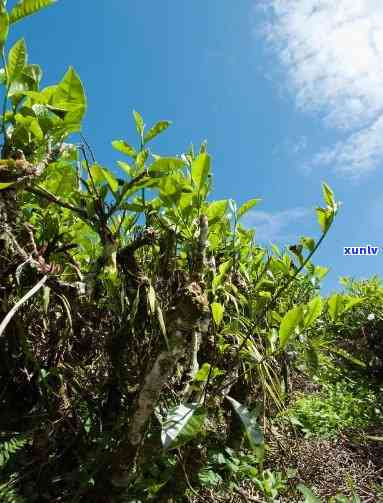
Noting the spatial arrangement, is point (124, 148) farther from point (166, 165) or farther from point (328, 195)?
point (328, 195)

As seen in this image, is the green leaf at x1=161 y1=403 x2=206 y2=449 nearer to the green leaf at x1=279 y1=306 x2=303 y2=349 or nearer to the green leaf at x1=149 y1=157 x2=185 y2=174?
the green leaf at x1=279 y1=306 x2=303 y2=349

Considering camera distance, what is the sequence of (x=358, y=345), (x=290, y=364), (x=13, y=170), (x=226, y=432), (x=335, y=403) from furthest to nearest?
(x=358, y=345), (x=335, y=403), (x=290, y=364), (x=226, y=432), (x=13, y=170)

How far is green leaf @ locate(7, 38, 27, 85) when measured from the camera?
0.85 meters

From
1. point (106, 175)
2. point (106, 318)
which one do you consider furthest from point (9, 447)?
point (106, 175)

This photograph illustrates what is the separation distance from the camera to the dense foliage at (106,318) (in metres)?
0.86

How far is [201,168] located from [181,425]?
59 centimetres

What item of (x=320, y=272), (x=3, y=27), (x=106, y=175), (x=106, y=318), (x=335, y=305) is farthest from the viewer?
(x=320, y=272)

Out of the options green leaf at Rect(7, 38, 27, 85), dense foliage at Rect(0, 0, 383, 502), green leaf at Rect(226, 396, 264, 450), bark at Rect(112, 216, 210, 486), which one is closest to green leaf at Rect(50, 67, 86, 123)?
dense foliage at Rect(0, 0, 383, 502)

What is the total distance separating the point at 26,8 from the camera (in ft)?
2.77

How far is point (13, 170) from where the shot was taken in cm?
77

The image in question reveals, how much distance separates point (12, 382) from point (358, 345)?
4.20 metres

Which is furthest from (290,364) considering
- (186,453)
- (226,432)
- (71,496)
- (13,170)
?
(13,170)

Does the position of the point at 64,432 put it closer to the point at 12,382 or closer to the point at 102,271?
the point at 12,382

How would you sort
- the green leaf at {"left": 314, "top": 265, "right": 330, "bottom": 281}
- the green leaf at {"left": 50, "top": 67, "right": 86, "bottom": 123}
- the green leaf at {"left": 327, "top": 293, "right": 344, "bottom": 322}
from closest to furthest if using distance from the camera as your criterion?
the green leaf at {"left": 50, "top": 67, "right": 86, "bottom": 123} → the green leaf at {"left": 327, "top": 293, "right": 344, "bottom": 322} → the green leaf at {"left": 314, "top": 265, "right": 330, "bottom": 281}
